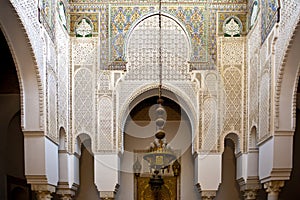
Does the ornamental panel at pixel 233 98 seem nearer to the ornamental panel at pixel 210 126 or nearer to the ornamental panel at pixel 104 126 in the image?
the ornamental panel at pixel 210 126

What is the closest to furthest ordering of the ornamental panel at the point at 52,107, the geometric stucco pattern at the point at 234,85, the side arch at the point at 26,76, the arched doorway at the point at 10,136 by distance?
the side arch at the point at 26,76 → the ornamental panel at the point at 52,107 → the geometric stucco pattern at the point at 234,85 → the arched doorway at the point at 10,136

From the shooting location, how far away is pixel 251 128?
8.96m

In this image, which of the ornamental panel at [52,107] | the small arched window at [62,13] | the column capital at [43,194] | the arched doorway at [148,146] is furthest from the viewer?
the arched doorway at [148,146]

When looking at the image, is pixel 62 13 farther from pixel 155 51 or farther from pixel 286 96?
pixel 286 96

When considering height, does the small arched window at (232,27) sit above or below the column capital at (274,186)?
above

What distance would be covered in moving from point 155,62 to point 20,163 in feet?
11.2

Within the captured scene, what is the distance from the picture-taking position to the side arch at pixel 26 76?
6.78 m

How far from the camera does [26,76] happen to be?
7.29 metres

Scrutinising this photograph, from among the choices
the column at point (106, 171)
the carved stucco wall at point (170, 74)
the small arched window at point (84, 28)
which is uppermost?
the small arched window at point (84, 28)

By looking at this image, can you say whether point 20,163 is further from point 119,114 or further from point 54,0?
point 54,0

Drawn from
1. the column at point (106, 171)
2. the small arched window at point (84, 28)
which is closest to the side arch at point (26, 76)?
the column at point (106, 171)

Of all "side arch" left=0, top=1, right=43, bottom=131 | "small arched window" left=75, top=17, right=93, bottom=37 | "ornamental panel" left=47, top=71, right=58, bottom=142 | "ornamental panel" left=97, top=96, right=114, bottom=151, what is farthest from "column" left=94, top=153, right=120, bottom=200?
"side arch" left=0, top=1, right=43, bottom=131

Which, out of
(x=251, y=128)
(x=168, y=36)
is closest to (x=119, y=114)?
(x=168, y=36)

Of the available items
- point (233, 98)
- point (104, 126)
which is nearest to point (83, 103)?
point (104, 126)
